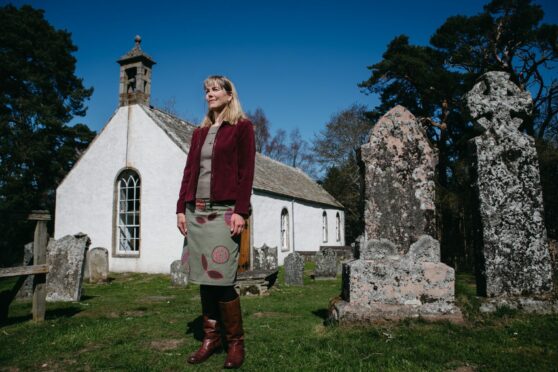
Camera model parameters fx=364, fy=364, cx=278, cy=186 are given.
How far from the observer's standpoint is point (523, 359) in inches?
124

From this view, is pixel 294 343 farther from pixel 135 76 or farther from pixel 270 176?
pixel 270 176

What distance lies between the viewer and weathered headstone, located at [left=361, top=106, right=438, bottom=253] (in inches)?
181

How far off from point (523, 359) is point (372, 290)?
1.56 m

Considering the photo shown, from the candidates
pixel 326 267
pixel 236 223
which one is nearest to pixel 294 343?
pixel 236 223

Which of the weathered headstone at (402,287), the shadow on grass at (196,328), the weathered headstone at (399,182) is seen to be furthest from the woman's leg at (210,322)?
the weathered headstone at (399,182)

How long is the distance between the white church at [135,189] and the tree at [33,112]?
7.66 meters

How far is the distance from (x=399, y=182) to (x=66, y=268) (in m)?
7.06

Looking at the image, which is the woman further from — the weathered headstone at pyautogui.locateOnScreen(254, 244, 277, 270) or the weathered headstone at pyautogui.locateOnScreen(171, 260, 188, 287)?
the weathered headstone at pyautogui.locateOnScreen(254, 244, 277, 270)

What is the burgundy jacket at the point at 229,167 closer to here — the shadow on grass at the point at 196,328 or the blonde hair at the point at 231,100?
the blonde hair at the point at 231,100

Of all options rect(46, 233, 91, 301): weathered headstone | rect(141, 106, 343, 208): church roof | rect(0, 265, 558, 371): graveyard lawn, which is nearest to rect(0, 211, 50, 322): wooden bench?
rect(0, 265, 558, 371): graveyard lawn

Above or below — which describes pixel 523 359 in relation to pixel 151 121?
below

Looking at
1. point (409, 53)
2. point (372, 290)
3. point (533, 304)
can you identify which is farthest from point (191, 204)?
point (409, 53)

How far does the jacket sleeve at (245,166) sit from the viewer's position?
333 centimetres

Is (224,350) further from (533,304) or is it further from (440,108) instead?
(440,108)
